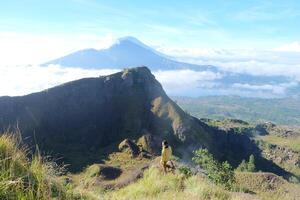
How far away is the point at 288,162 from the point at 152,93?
7559cm

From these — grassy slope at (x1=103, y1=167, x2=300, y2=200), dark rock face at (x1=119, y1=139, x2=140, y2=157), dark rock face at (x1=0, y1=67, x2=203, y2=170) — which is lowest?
dark rock face at (x1=119, y1=139, x2=140, y2=157)

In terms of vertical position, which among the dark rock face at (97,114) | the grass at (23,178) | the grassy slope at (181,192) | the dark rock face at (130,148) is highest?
the grass at (23,178)

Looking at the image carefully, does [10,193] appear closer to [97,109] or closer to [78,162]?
[78,162]

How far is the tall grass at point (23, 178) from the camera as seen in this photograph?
721cm

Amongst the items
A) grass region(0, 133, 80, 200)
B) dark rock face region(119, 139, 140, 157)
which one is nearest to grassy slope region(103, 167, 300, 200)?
grass region(0, 133, 80, 200)

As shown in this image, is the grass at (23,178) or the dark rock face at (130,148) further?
the dark rock face at (130,148)

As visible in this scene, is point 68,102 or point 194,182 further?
point 68,102

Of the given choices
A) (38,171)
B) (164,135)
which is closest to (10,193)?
(38,171)

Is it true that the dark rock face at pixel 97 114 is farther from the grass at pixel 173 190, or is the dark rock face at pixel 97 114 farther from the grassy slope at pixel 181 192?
the grassy slope at pixel 181 192

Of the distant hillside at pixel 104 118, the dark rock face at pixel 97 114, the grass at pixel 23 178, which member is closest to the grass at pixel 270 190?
the grass at pixel 23 178

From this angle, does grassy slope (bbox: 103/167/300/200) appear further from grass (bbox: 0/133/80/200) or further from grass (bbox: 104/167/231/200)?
grass (bbox: 0/133/80/200)

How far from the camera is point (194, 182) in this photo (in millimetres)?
13141

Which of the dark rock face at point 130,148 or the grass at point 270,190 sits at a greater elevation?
the grass at point 270,190

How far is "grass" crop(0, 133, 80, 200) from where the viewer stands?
723cm
